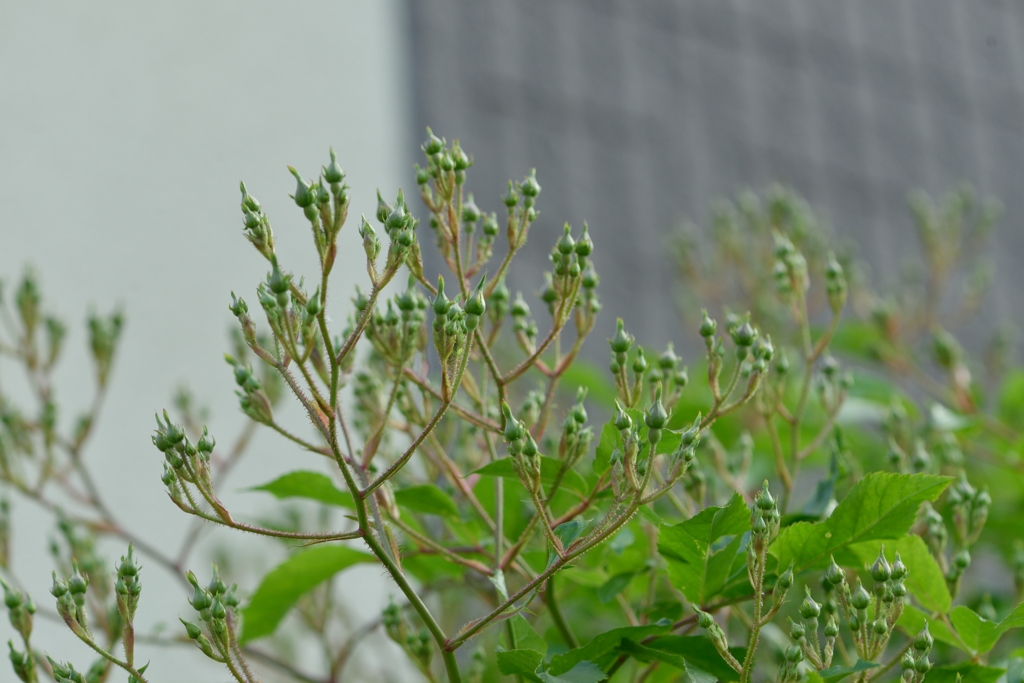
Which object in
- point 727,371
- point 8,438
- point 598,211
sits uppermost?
point 598,211

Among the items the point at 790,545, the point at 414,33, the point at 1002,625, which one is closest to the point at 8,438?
the point at 790,545

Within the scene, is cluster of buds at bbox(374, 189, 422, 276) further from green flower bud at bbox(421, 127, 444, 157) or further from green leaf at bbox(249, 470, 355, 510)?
green leaf at bbox(249, 470, 355, 510)

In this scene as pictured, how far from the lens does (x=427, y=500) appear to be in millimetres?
755

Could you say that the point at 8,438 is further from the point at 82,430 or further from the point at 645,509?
the point at 645,509

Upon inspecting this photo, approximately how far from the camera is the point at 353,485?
58 centimetres

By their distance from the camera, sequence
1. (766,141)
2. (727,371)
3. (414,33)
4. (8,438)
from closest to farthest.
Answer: (8,438)
(727,371)
(414,33)
(766,141)

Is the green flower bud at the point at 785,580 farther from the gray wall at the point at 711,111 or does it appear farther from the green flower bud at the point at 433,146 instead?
the gray wall at the point at 711,111

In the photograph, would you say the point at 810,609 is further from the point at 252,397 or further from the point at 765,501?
the point at 252,397

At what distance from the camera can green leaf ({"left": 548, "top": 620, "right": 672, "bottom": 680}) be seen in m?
0.63

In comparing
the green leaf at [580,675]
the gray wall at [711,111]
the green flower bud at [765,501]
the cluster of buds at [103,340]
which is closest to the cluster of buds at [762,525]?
the green flower bud at [765,501]

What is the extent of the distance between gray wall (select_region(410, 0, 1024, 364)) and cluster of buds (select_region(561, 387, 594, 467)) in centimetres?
230

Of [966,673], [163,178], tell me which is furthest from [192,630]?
[163,178]

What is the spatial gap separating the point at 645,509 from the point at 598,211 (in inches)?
104

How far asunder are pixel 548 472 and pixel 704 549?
105 mm
